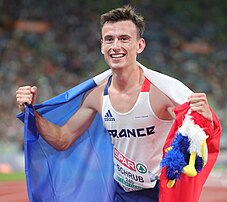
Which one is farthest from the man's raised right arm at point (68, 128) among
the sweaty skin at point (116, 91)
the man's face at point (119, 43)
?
the man's face at point (119, 43)

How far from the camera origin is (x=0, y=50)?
16.4 meters

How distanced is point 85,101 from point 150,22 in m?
14.4

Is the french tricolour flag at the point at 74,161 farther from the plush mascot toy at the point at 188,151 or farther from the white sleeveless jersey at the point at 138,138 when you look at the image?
the plush mascot toy at the point at 188,151

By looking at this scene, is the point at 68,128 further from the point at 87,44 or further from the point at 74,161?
the point at 87,44

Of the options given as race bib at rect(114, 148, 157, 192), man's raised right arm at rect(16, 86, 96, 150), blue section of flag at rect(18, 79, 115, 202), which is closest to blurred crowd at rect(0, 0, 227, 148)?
blue section of flag at rect(18, 79, 115, 202)

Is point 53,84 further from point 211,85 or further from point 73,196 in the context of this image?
point 73,196

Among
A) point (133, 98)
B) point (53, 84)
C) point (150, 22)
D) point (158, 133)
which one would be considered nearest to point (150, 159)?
point (158, 133)

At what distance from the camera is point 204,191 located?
10586 millimetres

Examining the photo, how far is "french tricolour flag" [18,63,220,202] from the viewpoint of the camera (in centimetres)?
442

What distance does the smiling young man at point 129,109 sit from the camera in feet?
13.2

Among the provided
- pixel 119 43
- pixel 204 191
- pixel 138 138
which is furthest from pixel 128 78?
pixel 204 191

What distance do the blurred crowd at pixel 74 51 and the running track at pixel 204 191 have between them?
11.6ft

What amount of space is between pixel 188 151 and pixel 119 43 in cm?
95

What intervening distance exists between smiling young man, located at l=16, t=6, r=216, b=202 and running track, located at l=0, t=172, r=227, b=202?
202 inches
